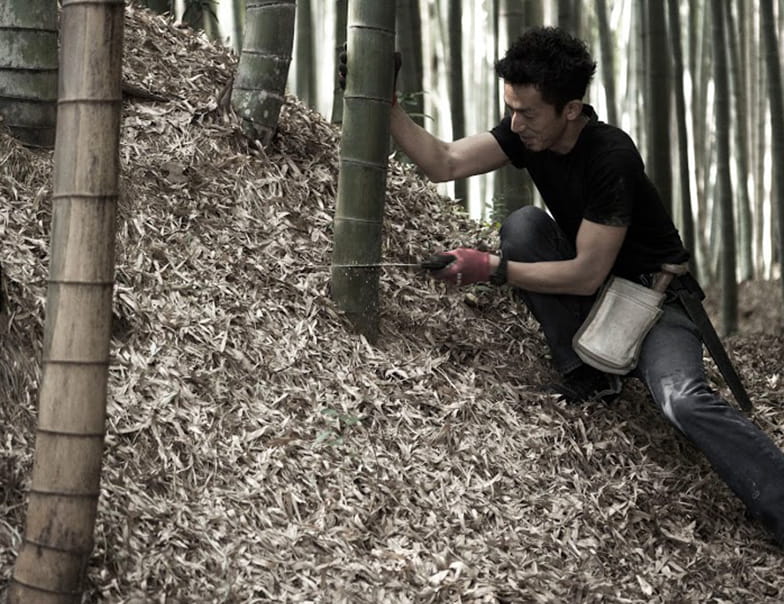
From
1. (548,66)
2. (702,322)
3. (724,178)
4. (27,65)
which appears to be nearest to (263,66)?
(27,65)

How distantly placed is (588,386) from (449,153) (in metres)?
0.96

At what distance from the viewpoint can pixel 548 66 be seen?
11.2 ft

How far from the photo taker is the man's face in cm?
345

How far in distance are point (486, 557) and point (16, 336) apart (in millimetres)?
1407

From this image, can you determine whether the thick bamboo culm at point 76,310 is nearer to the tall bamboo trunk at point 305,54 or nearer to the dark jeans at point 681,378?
the dark jeans at point 681,378

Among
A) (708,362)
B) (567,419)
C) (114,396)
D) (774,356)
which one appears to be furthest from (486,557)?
(774,356)

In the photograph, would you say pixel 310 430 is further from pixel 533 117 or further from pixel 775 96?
pixel 775 96

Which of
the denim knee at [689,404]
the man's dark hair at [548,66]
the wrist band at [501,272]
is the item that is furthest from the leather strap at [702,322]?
the man's dark hair at [548,66]

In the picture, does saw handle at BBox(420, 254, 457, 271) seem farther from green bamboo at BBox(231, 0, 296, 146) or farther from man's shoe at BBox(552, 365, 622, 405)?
green bamboo at BBox(231, 0, 296, 146)

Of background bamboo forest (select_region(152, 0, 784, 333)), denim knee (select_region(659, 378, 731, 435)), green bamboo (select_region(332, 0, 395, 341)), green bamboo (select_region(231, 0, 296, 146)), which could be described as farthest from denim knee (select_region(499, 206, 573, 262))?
background bamboo forest (select_region(152, 0, 784, 333))

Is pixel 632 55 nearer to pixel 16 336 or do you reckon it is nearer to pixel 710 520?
pixel 710 520

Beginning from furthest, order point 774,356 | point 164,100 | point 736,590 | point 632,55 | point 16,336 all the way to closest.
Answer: point 632,55, point 774,356, point 164,100, point 736,590, point 16,336

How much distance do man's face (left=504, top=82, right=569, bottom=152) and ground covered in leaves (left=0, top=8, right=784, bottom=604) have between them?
708 millimetres

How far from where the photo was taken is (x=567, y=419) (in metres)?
3.54
